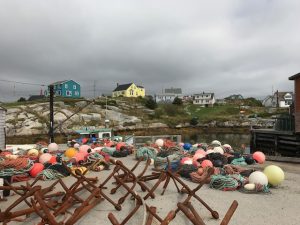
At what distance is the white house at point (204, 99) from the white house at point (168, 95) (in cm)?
1111

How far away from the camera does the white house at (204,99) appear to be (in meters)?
121

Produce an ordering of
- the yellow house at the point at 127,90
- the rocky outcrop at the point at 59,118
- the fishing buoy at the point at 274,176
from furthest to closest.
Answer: the yellow house at the point at 127,90
the rocky outcrop at the point at 59,118
the fishing buoy at the point at 274,176

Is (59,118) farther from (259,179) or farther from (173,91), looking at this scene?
(173,91)

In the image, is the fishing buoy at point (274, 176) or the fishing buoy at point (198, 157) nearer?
the fishing buoy at point (274, 176)

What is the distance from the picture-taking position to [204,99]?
123 m

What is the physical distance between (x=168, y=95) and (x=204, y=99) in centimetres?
1909

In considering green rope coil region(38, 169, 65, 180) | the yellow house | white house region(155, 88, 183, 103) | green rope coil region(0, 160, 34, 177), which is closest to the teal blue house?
green rope coil region(0, 160, 34, 177)

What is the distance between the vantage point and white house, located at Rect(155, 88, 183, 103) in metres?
132

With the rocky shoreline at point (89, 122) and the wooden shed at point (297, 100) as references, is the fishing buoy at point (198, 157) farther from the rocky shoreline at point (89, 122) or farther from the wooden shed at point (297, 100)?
the rocky shoreline at point (89, 122)

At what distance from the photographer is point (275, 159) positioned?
19000 mm

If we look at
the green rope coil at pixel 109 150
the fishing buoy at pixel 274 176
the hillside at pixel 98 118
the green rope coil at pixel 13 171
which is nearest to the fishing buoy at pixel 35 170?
the green rope coil at pixel 13 171

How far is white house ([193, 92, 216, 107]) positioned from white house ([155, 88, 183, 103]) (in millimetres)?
11114

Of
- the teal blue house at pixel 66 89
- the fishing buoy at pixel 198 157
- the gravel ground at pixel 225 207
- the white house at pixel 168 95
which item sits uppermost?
the white house at pixel 168 95

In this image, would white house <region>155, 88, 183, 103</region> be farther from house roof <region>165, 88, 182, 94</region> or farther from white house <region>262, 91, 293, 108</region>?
white house <region>262, 91, 293, 108</region>
